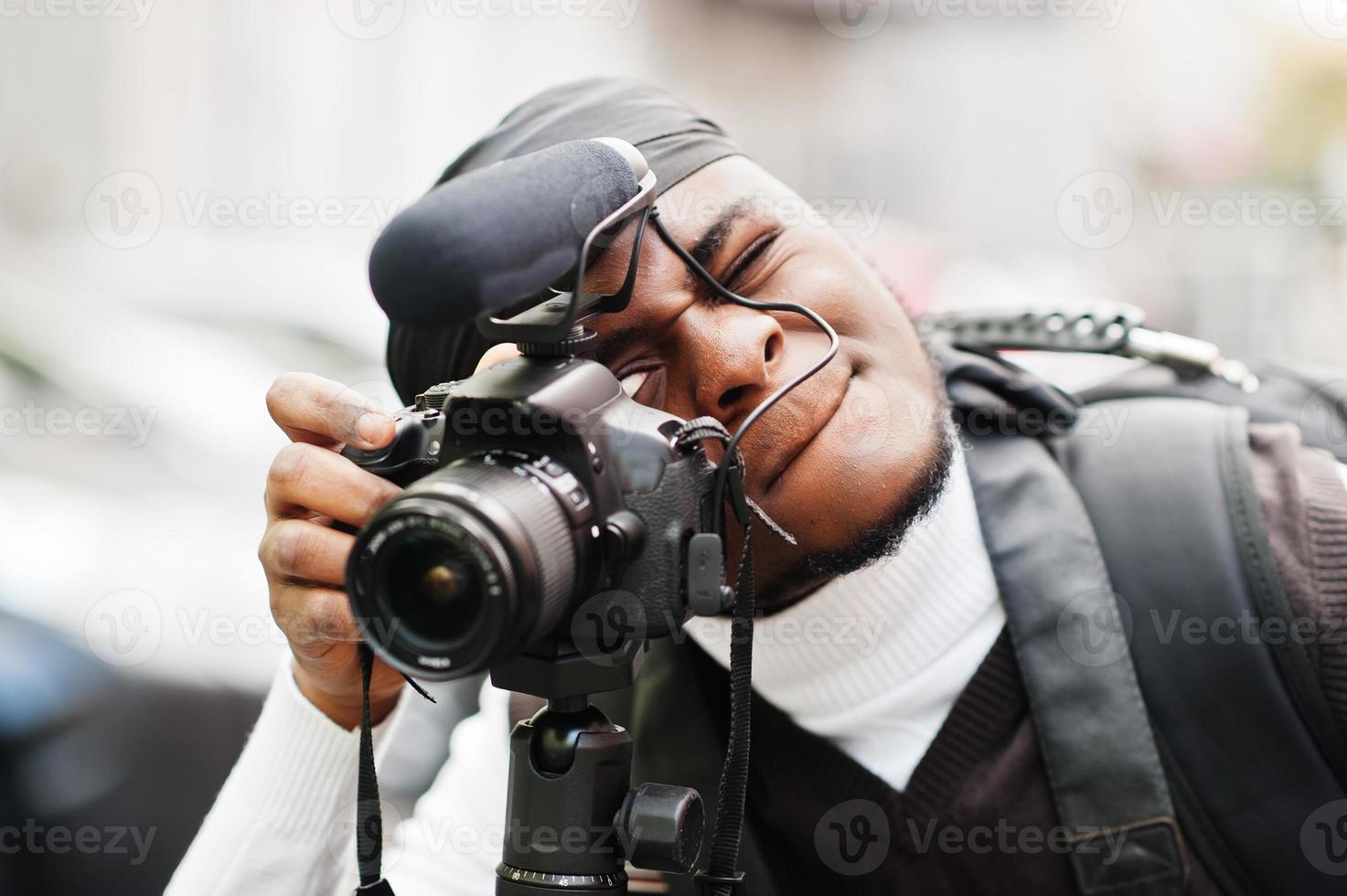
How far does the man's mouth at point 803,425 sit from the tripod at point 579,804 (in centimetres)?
42

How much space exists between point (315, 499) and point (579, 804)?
0.47 m

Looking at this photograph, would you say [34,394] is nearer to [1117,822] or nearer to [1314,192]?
[1117,822]

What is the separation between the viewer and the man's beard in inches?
67.7

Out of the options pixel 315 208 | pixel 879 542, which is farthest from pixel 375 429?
pixel 315 208

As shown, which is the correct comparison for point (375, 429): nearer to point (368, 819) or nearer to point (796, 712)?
point (368, 819)

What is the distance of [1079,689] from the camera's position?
70.9 inches

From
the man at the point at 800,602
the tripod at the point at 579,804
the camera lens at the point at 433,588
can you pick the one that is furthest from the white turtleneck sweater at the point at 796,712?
the camera lens at the point at 433,588

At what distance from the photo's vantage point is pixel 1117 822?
1.72 m

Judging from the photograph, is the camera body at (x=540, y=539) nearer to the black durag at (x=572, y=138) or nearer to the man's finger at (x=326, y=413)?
the man's finger at (x=326, y=413)

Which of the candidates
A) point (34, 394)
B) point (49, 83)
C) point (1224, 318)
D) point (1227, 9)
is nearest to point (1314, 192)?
point (1227, 9)

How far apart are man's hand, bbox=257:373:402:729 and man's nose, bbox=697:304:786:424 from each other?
411mm

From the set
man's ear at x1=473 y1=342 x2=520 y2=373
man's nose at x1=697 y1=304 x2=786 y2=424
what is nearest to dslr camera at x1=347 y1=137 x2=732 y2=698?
man's ear at x1=473 y1=342 x2=520 y2=373

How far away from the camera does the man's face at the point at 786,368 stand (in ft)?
5.30

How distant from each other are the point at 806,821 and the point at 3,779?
6.10 feet
